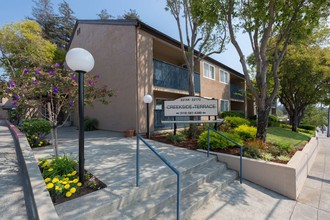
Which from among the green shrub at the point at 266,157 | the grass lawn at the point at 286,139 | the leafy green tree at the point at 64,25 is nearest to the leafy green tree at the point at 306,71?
the grass lawn at the point at 286,139

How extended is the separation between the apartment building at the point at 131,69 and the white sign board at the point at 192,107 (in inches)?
82.0

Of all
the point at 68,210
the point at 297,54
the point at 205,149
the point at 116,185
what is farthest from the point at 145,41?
the point at 297,54

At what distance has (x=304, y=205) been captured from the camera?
416 centimetres

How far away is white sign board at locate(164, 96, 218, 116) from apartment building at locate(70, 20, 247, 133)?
208cm

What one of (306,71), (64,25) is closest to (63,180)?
(306,71)

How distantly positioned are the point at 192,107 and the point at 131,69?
4.08 meters

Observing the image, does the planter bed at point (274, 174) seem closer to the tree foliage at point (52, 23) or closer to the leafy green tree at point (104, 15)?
the tree foliage at point (52, 23)

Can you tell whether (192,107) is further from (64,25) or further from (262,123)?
(64,25)

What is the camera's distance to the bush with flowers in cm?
301

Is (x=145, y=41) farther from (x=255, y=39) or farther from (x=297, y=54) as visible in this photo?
(x=297, y=54)

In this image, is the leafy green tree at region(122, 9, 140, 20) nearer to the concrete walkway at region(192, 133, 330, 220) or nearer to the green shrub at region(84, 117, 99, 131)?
the green shrub at region(84, 117, 99, 131)

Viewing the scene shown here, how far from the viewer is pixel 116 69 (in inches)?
432

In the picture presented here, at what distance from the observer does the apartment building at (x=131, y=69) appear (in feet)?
32.3

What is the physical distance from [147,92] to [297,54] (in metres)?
12.4
